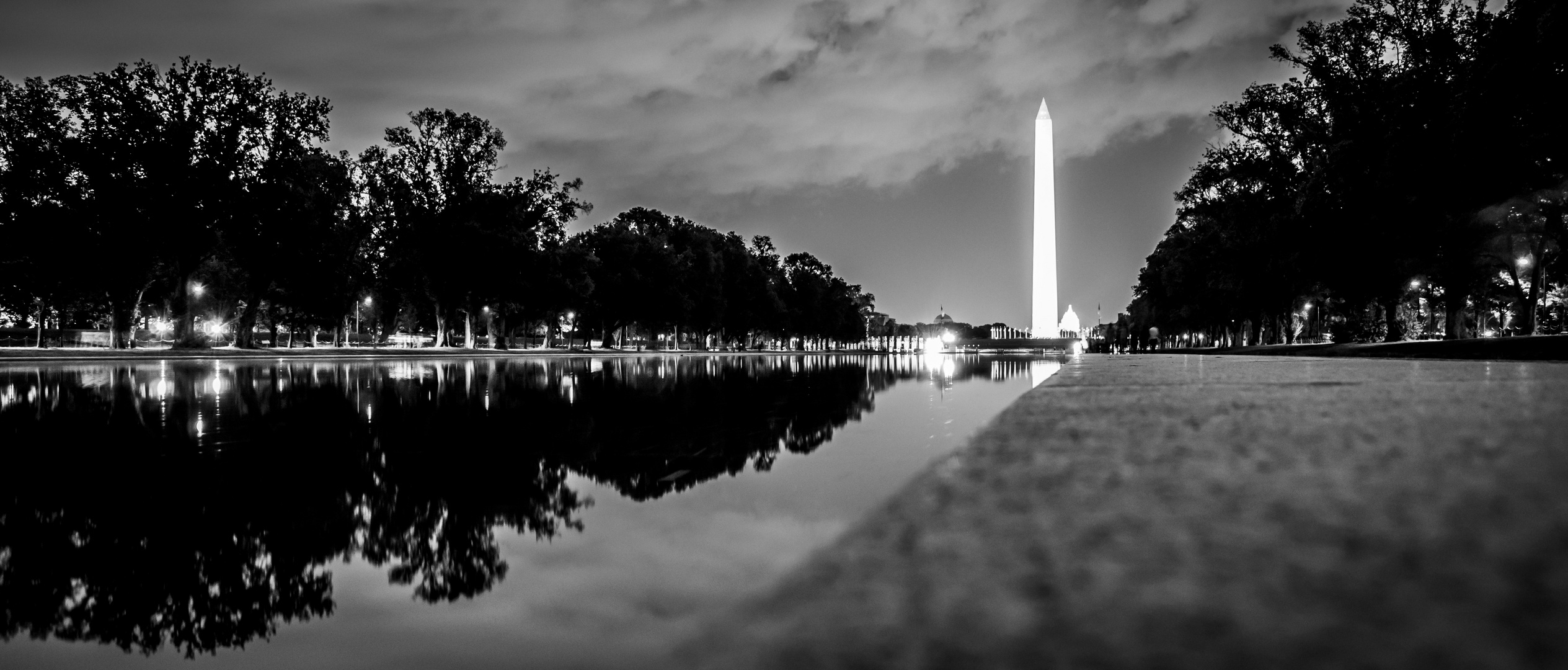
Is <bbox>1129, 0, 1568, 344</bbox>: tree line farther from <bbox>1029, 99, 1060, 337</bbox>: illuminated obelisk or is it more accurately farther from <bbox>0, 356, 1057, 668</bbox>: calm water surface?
<bbox>1029, 99, 1060, 337</bbox>: illuminated obelisk

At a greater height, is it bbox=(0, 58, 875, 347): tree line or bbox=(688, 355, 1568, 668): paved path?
bbox=(0, 58, 875, 347): tree line

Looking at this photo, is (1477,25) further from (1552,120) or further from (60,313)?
(60,313)

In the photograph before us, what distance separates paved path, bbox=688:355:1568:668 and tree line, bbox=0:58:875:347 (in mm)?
Answer: 38894

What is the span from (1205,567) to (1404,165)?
22.0m

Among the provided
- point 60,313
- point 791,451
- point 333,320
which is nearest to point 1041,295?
point 333,320

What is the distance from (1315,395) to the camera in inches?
103

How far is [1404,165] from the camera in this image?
18000mm

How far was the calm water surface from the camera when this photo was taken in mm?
1780

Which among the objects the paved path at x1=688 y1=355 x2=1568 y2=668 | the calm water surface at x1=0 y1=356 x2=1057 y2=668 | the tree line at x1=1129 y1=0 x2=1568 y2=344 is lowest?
the calm water surface at x1=0 y1=356 x2=1057 y2=668

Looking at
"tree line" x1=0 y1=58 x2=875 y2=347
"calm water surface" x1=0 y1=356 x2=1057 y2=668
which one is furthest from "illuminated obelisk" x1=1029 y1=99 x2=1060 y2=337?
"calm water surface" x1=0 y1=356 x2=1057 y2=668

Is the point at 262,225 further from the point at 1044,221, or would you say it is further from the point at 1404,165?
the point at 1044,221

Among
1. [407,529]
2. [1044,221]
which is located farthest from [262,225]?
[1044,221]

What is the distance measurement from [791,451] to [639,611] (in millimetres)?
2922

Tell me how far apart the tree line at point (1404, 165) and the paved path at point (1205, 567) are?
1735 centimetres
